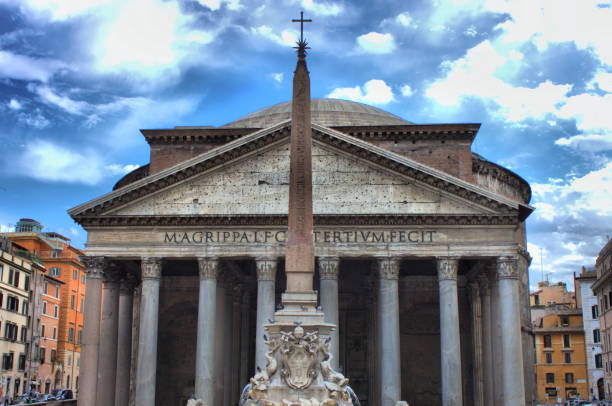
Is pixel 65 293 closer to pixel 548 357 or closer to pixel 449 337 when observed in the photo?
pixel 449 337

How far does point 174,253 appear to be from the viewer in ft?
88.0

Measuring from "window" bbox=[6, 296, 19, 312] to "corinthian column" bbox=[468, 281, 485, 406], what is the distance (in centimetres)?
2623

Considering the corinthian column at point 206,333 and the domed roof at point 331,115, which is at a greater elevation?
the domed roof at point 331,115

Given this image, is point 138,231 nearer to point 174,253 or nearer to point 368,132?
point 174,253

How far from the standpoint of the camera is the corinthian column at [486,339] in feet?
94.3

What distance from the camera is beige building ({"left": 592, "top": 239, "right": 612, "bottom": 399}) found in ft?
150

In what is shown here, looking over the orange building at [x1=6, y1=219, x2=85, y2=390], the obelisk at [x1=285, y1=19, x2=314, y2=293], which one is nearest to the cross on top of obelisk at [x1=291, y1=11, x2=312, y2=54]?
the obelisk at [x1=285, y1=19, x2=314, y2=293]

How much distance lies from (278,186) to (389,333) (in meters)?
6.32

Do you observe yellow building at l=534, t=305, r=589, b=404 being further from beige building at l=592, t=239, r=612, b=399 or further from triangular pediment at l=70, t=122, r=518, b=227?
triangular pediment at l=70, t=122, r=518, b=227

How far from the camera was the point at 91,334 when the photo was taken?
26.8 metres

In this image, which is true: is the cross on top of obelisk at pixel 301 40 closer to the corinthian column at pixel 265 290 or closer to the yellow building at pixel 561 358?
the corinthian column at pixel 265 290

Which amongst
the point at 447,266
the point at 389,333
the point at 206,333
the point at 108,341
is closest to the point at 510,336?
the point at 447,266

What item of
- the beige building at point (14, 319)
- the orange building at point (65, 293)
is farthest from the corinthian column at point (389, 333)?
the orange building at point (65, 293)

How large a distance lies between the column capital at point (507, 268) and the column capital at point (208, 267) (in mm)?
9642
